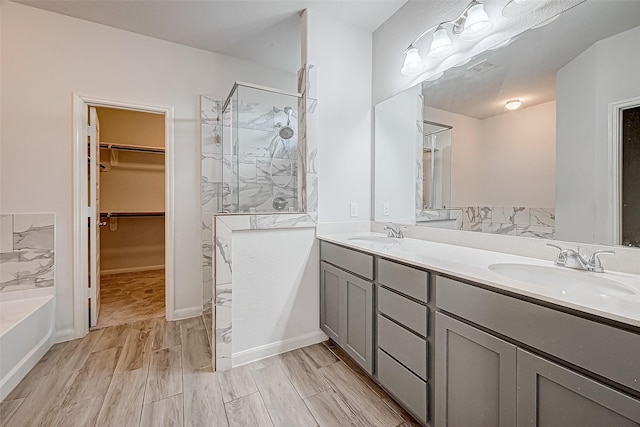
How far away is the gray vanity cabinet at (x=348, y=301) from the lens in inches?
66.3

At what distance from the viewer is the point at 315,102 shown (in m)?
2.24

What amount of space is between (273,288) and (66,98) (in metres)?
2.33

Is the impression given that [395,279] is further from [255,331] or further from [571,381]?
[255,331]

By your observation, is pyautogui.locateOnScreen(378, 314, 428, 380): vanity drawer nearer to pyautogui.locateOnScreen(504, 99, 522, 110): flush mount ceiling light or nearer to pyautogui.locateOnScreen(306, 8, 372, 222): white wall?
pyautogui.locateOnScreen(306, 8, 372, 222): white wall

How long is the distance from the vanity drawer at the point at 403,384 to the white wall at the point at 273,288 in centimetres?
80

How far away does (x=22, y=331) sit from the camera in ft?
5.94

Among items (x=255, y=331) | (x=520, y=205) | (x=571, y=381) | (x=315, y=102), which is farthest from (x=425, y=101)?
(x=255, y=331)

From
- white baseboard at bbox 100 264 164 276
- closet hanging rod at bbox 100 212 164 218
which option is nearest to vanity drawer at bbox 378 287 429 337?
closet hanging rod at bbox 100 212 164 218

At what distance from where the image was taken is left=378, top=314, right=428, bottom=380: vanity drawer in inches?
51.2

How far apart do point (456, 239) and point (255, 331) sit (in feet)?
5.12

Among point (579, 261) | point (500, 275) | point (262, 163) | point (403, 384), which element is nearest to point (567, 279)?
point (579, 261)

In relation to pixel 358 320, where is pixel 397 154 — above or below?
above

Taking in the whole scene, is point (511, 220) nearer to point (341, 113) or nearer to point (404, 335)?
point (404, 335)

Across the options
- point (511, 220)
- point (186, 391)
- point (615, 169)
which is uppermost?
point (615, 169)
